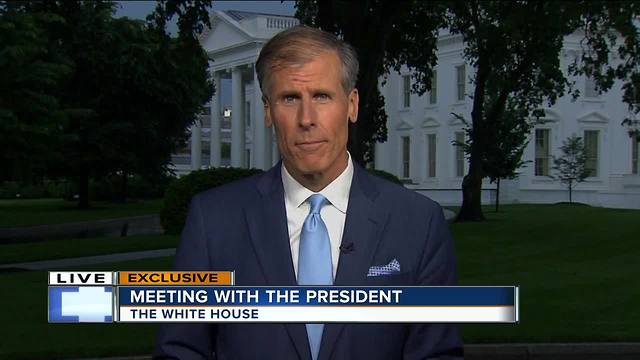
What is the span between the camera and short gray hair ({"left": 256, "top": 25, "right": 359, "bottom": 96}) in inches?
103

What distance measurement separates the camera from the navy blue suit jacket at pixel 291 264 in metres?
2.57

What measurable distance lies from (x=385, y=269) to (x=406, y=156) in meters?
68.9

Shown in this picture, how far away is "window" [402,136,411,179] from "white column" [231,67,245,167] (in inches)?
828

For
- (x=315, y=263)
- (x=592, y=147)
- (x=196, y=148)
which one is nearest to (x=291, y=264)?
(x=315, y=263)

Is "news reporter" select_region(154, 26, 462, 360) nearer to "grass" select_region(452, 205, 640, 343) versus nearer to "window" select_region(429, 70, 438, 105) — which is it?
"grass" select_region(452, 205, 640, 343)

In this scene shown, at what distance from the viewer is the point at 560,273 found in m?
17.7

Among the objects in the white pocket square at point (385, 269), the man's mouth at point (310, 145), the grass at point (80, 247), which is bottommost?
the grass at point (80, 247)

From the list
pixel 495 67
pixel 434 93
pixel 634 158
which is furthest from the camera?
pixel 434 93

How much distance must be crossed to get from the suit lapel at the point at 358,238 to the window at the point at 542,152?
5891 centimetres

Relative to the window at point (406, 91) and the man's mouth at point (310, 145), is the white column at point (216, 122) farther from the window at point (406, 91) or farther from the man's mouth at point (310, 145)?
the man's mouth at point (310, 145)

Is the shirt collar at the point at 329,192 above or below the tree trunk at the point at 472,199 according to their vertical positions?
above

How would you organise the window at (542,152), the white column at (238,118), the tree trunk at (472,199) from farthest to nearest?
the white column at (238,118)
the window at (542,152)
the tree trunk at (472,199)

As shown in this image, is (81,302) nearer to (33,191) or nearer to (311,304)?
(311,304)

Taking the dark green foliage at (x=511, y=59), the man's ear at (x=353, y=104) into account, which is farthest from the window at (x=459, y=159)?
the man's ear at (x=353, y=104)
